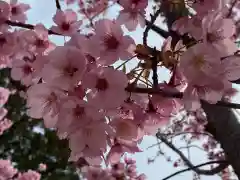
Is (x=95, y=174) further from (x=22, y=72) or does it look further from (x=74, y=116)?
(x=74, y=116)

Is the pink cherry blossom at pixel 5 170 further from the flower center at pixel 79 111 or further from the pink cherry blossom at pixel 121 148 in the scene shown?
the flower center at pixel 79 111

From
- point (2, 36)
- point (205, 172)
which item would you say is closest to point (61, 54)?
point (2, 36)

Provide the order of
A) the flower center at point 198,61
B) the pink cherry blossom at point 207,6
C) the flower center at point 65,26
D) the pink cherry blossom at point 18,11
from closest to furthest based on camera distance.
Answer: the flower center at point 198,61 → the pink cherry blossom at point 207,6 → the flower center at point 65,26 → the pink cherry blossom at point 18,11

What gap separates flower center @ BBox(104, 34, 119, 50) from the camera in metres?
1.17

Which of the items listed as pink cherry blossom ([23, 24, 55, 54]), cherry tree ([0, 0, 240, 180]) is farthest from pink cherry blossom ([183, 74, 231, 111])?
pink cherry blossom ([23, 24, 55, 54])

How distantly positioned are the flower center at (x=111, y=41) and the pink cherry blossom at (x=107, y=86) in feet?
0.32

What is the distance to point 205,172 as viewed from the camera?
2971 millimetres

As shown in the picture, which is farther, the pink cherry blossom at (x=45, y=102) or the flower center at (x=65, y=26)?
the flower center at (x=65, y=26)

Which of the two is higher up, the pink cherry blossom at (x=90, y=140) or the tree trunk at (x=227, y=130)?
the tree trunk at (x=227, y=130)

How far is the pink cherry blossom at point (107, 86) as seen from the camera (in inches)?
42.4

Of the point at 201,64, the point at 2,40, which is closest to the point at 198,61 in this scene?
the point at 201,64

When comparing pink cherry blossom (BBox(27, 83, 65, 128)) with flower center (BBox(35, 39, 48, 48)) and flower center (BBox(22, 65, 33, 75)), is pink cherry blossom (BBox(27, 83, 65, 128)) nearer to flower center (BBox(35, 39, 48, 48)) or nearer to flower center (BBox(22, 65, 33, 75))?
flower center (BBox(35, 39, 48, 48))

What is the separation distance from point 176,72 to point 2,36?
0.87 meters

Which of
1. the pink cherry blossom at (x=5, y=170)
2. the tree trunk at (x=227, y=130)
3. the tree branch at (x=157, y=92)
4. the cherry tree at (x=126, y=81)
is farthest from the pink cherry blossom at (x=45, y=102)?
the pink cherry blossom at (x=5, y=170)
